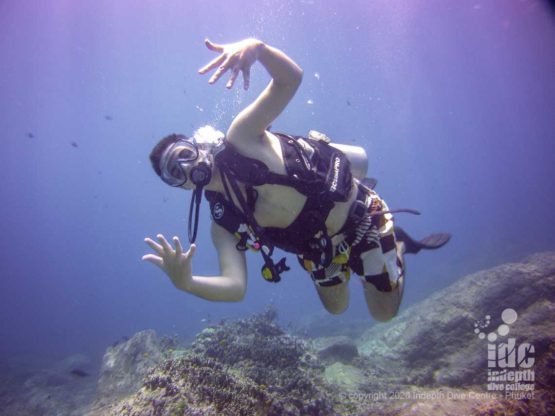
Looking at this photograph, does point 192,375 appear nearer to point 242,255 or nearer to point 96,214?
point 242,255

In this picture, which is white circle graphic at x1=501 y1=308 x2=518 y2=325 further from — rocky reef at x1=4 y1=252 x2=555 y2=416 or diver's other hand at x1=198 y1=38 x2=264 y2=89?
diver's other hand at x1=198 y1=38 x2=264 y2=89

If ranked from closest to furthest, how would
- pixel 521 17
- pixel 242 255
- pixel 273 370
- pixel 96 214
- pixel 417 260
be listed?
pixel 242 255
pixel 273 370
pixel 521 17
pixel 417 260
pixel 96 214

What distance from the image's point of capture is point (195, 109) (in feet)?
188

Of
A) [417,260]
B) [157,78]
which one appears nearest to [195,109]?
[157,78]

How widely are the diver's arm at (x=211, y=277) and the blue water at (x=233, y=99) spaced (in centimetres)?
1234

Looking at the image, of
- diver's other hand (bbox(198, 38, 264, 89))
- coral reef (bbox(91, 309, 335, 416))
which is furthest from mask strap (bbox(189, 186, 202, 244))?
coral reef (bbox(91, 309, 335, 416))

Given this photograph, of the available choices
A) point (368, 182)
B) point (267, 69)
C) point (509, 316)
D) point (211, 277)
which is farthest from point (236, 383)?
point (509, 316)

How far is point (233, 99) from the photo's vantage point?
2040 inches

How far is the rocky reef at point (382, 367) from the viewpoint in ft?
13.9

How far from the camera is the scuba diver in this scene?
9.55 feet

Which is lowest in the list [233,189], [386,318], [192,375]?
[192,375]

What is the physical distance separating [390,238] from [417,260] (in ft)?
182

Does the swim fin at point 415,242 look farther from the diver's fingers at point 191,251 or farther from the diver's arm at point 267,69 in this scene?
the diver's fingers at point 191,251

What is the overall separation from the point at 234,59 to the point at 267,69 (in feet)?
1.23
